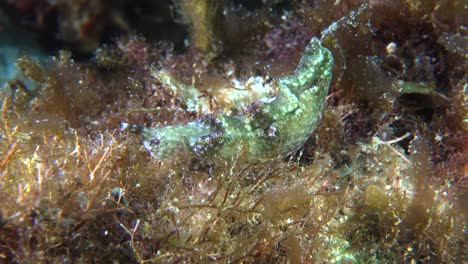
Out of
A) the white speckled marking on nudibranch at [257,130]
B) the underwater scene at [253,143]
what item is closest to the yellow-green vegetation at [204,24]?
the underwater scene at [253,143]

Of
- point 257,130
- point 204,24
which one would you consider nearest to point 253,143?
point 257,130

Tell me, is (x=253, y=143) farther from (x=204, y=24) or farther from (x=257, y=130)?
(x=204, y=24)

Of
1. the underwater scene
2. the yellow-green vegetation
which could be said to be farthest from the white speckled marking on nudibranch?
the yellow-green vegetation

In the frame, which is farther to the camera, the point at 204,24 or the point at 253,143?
the point at 204,24

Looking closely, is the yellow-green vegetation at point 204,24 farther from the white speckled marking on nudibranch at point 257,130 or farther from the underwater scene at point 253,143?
the white speckled marking on nudibranch at point 257,130

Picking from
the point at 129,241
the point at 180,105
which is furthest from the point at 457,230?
the point at 180,105
